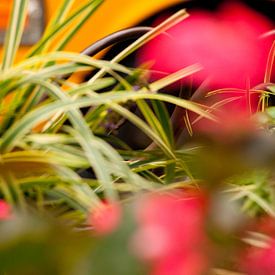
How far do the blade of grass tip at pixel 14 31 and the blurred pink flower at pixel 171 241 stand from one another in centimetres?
100

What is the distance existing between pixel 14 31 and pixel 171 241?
3.52 feet

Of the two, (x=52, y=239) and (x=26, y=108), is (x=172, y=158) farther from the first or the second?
(x=52, y=239)

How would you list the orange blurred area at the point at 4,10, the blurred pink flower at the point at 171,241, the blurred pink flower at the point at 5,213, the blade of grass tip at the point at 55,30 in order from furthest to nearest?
1. the orange blurred area at the point at 4,10
2. the blade of grass tip at the point at 55,30
3. the blurred pink flower at the point at 5,213
4. the blurred pink flower at the point at 171,241

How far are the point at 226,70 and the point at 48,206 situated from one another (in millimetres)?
571

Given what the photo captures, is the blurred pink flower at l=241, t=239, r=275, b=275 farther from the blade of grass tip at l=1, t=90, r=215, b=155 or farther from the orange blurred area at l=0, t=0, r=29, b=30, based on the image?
the orange blurred area at l=0, t=0, r=29, b=30

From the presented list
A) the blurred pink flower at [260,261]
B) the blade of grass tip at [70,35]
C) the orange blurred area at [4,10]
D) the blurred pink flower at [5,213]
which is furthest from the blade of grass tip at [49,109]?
the orange blurred area at [4,10]

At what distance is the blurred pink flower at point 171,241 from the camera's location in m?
0.31

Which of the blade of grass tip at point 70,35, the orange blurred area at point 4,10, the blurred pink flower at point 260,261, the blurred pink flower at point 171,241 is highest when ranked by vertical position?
the blurred pink flower at point 171,241

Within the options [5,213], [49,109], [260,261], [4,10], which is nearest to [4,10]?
[4,10]

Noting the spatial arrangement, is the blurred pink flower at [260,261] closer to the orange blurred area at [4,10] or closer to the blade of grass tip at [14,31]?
the blade of grass tip at [14,31]

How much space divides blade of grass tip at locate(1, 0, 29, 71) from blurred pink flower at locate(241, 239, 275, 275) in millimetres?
956

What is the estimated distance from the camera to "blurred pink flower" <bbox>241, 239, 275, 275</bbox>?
36cm

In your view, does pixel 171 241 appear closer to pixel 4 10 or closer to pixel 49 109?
pixel 49 109

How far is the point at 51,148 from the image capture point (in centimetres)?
111
